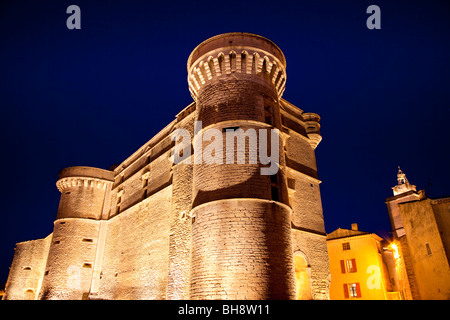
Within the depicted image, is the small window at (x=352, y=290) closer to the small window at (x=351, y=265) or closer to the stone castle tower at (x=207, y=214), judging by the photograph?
the small window at (x=351, y=265)

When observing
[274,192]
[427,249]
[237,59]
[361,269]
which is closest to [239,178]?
[274,192]

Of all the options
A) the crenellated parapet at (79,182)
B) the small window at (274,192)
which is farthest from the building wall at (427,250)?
the crenellated parapet at (79,182)

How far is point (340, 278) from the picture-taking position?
25.0 m

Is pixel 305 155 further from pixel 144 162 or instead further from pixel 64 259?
pixel 64 259

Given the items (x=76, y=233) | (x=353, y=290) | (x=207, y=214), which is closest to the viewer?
(x=207, y=214)

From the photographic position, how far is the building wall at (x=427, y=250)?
53.5ft

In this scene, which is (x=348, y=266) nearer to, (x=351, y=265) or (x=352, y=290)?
(x=351, y=265)

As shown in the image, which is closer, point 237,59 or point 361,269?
point 237,59

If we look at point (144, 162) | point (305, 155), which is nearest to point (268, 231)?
point (305, 155)

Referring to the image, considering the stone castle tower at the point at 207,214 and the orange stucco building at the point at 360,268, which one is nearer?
the stone castle tower at the point at 207,214

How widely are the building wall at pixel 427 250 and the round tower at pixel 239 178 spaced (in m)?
10.8

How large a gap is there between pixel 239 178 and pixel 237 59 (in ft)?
16.9

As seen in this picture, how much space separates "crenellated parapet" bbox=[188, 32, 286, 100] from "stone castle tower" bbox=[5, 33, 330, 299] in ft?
0.15

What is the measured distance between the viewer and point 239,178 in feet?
36.3
